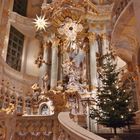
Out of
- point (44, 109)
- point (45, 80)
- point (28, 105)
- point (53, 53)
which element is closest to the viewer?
point (44, 109)

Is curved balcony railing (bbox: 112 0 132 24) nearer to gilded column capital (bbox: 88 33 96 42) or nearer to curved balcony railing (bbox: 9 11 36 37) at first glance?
gilded column capital (bbox: 88 33 96 42)

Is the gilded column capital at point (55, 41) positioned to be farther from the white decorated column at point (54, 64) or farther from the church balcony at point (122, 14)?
the church balcony at point (122, 14)

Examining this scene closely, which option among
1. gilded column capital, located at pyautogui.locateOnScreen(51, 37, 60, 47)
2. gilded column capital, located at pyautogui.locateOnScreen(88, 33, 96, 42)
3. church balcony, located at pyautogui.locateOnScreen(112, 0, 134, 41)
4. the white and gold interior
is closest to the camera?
church balcony, located at pyautogui.locateOnScreen(112, 0, 134, 41)

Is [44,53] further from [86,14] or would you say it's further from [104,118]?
[104,118]

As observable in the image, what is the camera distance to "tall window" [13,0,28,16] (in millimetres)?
16164

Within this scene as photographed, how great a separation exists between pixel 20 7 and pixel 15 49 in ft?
12.4

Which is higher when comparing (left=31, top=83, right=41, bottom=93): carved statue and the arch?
(left=31, top=83, right=41, bottom=93): carved statue

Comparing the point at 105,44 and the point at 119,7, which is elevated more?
the point at 105,44

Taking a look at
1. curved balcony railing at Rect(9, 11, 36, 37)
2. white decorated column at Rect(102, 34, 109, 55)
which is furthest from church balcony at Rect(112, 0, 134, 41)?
curved balcony railing at Rect(9, 11, 36, 37)

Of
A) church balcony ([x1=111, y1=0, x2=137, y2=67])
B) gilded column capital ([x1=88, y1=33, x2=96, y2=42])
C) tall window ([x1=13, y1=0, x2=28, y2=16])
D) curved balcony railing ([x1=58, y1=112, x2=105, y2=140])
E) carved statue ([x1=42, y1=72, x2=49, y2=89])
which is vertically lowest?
curved balcony railing ([x1=58, y1=112, x2=105, y2=140])

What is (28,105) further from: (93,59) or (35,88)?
(93,59)

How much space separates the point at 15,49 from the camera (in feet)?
49.2

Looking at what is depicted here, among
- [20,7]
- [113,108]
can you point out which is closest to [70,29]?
[20,7]

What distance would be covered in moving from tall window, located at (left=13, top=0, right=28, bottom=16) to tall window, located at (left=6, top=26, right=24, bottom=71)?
173cm
